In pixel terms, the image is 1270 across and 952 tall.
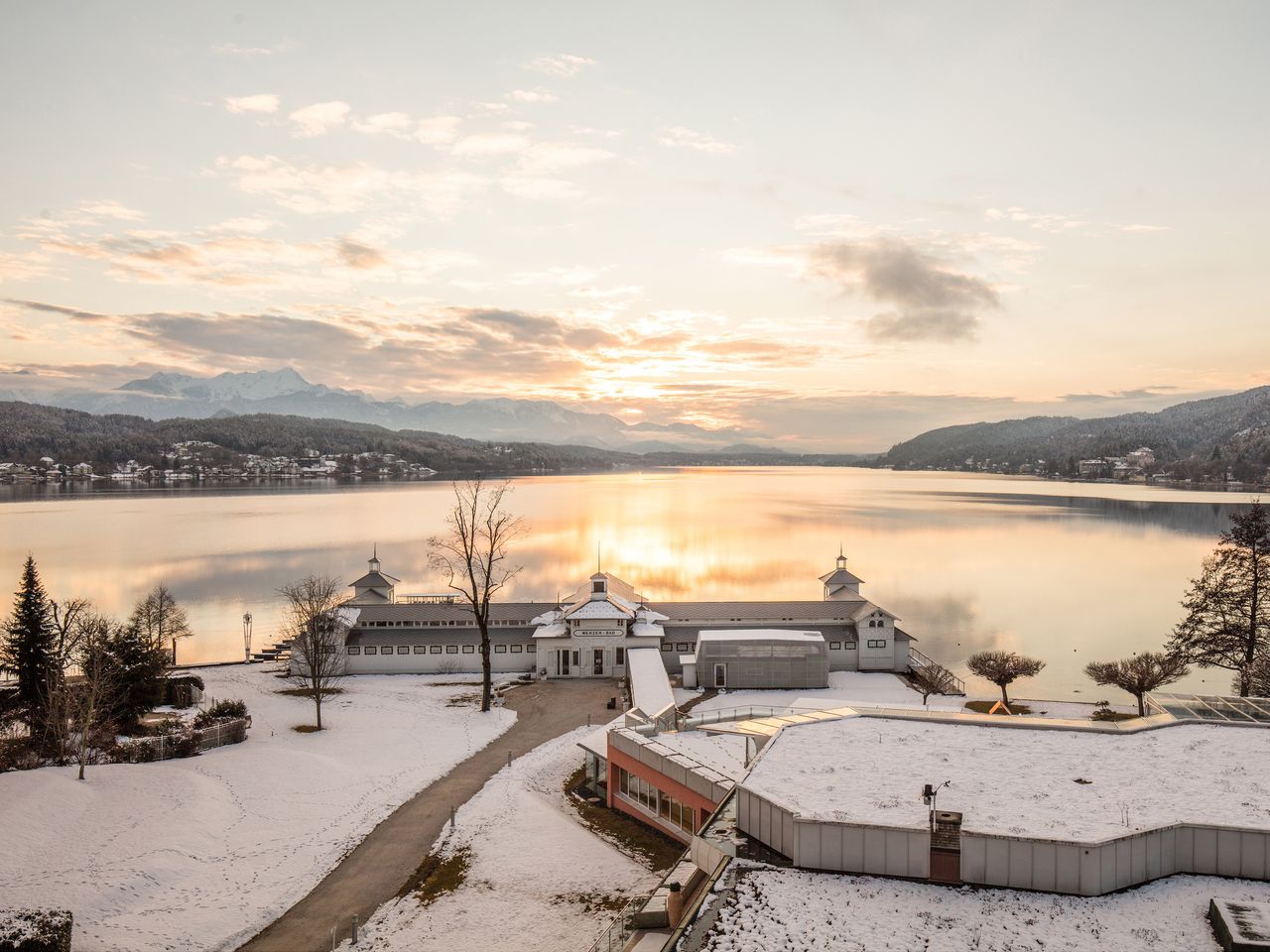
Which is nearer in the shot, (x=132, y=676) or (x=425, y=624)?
(x=132, y=676)

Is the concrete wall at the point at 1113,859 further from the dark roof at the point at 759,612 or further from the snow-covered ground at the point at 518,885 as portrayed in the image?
the dark roof at the point at 759,612

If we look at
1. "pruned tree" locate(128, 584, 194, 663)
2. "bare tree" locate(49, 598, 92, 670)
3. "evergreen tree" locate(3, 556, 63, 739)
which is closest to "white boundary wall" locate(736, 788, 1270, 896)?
"evergreen tree" locate(3, 556, 63, 739)

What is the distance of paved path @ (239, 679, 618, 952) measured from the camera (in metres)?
15.2

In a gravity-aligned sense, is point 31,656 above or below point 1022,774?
below

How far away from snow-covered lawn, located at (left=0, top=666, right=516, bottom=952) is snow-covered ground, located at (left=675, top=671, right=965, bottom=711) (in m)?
9.81

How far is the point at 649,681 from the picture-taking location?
3059 centimetres

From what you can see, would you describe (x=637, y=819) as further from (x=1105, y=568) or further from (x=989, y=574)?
(x=1105, y=568)

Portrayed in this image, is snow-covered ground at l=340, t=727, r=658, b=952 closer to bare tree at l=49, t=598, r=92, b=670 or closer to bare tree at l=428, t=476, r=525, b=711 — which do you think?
bare tree at l=428, t=476, r=525, b=711

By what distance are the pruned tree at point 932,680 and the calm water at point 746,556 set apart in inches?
121

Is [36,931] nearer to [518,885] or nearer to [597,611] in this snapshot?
[518,885]

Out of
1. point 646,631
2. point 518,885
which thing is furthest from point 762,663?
point 518,885

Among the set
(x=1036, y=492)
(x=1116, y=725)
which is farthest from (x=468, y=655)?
(x=1036, y=492)

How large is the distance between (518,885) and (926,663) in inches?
1189

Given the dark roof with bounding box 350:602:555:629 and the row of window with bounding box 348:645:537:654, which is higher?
the dark roof with bounding box 350:602:555:629
